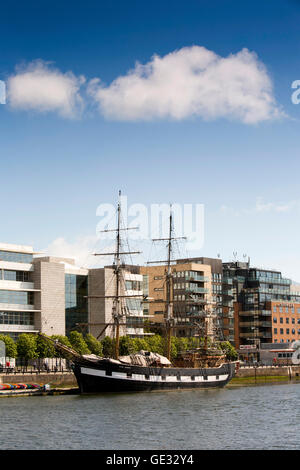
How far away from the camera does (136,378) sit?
102062 mm

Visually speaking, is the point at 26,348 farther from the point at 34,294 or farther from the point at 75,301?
the point at 75,301

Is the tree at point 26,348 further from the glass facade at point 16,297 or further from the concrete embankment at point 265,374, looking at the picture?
the concrete embankment at point 265,374

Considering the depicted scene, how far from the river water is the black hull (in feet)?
15.7

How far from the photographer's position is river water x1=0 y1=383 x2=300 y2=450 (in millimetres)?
51906

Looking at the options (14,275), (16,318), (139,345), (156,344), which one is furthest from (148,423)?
(156,344)

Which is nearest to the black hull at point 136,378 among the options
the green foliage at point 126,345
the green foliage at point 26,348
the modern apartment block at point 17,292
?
the green foliage at point 126,345

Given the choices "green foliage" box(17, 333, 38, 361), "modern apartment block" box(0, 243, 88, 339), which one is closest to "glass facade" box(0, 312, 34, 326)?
"modern apartment block" box(0, 243, 88, 339)

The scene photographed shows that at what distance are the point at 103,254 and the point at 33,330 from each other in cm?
2992

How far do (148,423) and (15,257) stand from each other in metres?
78.5

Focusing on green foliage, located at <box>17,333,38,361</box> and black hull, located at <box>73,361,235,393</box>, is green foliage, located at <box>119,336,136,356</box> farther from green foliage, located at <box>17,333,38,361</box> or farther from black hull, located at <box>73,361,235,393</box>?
black hull, located at <box>73,361,235,393</box>

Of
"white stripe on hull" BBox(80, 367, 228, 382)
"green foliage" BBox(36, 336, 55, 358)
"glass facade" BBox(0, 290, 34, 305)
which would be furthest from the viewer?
"glass facade" BBox(0, 290, 34, 305)
